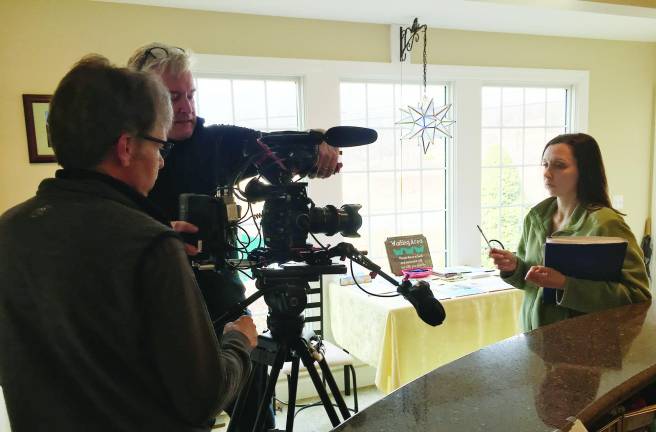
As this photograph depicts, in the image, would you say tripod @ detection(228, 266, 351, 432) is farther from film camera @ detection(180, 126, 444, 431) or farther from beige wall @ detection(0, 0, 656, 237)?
beige wall @ detection(0, 0, 656, 237)

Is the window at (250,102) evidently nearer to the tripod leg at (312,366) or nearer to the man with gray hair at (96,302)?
the tripod leg at (312,366)

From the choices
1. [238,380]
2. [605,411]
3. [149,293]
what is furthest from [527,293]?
[149,293]

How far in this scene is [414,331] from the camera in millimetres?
2275

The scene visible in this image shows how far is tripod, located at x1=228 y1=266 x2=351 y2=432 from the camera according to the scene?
953 mm

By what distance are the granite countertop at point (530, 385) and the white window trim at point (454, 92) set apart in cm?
194

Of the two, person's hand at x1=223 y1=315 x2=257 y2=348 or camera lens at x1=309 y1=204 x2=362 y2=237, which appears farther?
camera lens at x1=309 y1=204 x2=362 y2=237

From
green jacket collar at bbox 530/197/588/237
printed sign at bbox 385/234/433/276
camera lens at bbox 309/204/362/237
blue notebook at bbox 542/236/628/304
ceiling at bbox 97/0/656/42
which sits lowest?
printed sign at bbox 385/234/433/276

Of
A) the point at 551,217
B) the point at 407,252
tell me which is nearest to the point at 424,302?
the point at 551,217

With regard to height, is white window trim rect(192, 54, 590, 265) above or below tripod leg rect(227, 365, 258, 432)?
above

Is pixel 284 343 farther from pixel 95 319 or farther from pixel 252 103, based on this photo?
pixel 252 103

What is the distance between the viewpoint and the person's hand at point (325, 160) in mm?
1035

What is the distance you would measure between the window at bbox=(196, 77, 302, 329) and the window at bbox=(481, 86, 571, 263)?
1370mm

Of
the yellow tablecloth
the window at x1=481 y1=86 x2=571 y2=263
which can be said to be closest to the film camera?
the yellow tablecloth

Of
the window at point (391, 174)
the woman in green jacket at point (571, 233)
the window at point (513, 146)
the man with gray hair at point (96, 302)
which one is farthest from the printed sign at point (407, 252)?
the man with gray hair at point (96, 302)
